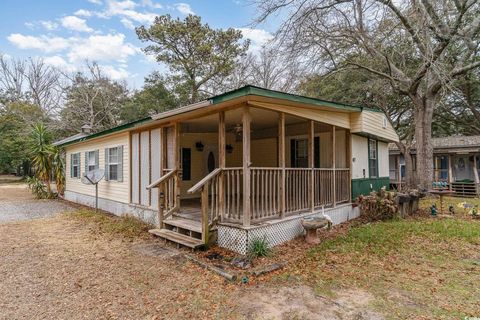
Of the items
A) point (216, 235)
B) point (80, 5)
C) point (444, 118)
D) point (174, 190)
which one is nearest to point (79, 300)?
point (216, 235)

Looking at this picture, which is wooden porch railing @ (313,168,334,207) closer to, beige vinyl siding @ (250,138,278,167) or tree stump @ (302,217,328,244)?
tree stump @ (302,217,328,244)

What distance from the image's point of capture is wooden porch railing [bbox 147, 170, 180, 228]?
677 cm

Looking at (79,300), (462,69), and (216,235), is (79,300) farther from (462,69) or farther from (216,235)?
(462,69)

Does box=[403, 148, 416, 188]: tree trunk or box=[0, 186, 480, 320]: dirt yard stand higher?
box=[403, 148, 416, 188]: tree trunk

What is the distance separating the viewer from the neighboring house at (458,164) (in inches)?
593

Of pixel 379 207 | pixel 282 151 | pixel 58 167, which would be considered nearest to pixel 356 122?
pixel 379 207

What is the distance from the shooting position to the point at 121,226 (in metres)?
7.49

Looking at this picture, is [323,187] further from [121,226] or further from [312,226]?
[121,226]

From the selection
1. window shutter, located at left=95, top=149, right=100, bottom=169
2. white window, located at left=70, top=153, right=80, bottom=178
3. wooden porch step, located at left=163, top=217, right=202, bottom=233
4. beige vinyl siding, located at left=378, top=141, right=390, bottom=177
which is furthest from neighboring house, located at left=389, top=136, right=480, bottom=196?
white window, located at left=70, top=153, right=80, bottom=178

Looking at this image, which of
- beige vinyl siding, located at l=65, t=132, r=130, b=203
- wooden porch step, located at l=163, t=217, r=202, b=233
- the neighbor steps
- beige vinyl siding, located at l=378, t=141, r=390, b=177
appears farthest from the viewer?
beige vinyl siding, located at l=378, t=141, r=390, b=177

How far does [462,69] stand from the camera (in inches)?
444

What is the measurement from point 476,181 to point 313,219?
14424 millimetres

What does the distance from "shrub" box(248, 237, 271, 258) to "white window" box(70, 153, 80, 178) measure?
36.7ft

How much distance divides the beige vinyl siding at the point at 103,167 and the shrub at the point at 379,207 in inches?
289
